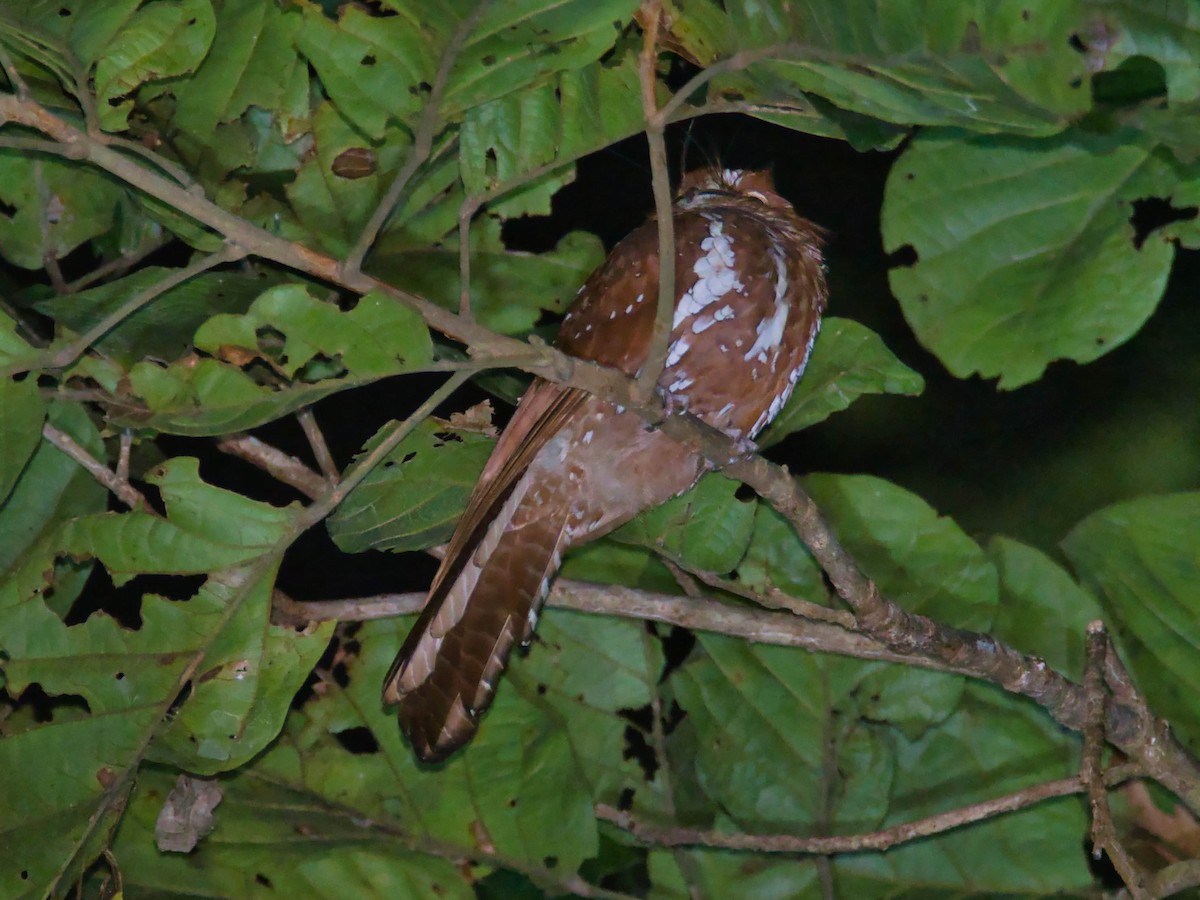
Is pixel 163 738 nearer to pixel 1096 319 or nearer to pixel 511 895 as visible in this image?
pixel 511 895

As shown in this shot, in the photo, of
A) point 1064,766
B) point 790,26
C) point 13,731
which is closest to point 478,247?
point 790,26

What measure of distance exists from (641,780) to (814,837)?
0.41 metres

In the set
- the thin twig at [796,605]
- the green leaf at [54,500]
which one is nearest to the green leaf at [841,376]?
the thin twig at [796,605]

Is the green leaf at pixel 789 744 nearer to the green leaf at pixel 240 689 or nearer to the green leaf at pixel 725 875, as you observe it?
the green leaf at pixel 725 875

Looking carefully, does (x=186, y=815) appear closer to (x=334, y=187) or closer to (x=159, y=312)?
(x=159, y=312)

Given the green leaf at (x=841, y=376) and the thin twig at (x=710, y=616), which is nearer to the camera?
the green leaf at (x=841, y=376)

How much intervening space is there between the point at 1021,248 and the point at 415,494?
1049 mm

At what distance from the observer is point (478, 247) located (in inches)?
89.2

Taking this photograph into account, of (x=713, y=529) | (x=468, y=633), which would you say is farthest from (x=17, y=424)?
(x=713, y=529)

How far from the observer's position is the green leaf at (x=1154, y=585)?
2104mm

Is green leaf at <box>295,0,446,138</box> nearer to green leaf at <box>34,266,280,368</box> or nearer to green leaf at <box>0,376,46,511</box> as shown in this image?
green leaf at <box>34,266,280,368</box>

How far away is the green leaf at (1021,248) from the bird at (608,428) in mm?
465

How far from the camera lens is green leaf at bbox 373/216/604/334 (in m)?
2.17

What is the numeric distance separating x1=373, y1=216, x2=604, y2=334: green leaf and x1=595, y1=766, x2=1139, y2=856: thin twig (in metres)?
0.98
